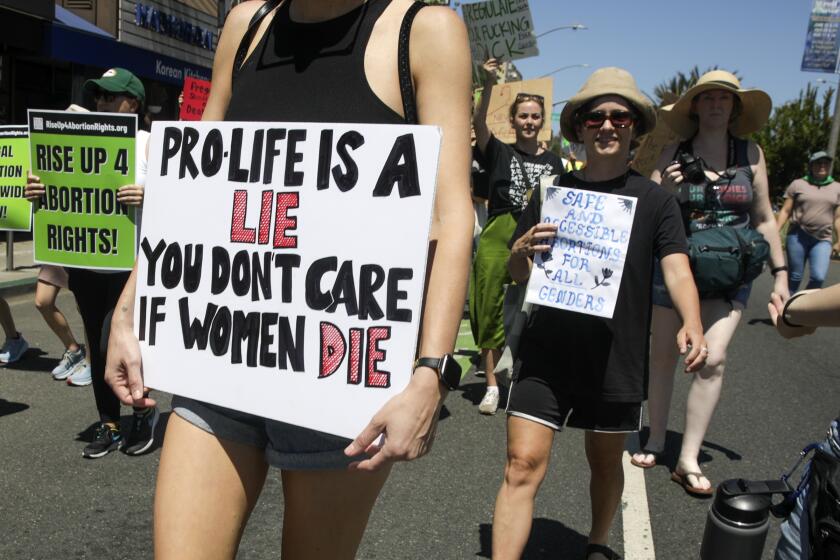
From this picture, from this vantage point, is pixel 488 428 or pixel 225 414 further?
pixel 488 428

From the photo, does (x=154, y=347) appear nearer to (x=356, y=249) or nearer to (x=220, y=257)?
(x=220, y=257)

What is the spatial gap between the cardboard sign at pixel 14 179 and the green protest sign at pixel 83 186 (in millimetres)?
2095

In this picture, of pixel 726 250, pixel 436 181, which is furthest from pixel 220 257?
pixel 726 250

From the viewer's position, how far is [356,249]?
160 centimetres

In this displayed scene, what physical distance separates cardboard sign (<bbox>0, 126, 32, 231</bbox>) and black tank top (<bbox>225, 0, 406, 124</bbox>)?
17.7ft

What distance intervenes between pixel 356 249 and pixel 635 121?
2176 millimetres

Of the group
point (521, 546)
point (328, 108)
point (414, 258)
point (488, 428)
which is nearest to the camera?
point (414, 258)

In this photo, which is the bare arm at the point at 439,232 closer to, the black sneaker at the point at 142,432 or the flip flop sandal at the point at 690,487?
the flip flop sandal at the point at 690,487

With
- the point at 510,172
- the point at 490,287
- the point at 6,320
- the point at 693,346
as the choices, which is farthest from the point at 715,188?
the point at 6,320

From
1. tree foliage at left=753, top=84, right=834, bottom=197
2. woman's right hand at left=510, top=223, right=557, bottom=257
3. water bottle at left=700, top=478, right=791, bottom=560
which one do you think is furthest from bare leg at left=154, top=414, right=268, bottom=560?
tree foliage at left=753, top=84, right=834, bottom=197

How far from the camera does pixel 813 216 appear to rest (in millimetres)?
10180

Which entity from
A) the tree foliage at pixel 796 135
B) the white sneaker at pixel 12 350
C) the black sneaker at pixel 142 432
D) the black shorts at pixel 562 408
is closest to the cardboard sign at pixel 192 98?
the white sneaker at pixel 12 350

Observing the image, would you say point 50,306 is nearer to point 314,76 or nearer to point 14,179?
point 14,179

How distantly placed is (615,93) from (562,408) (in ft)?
3.93
